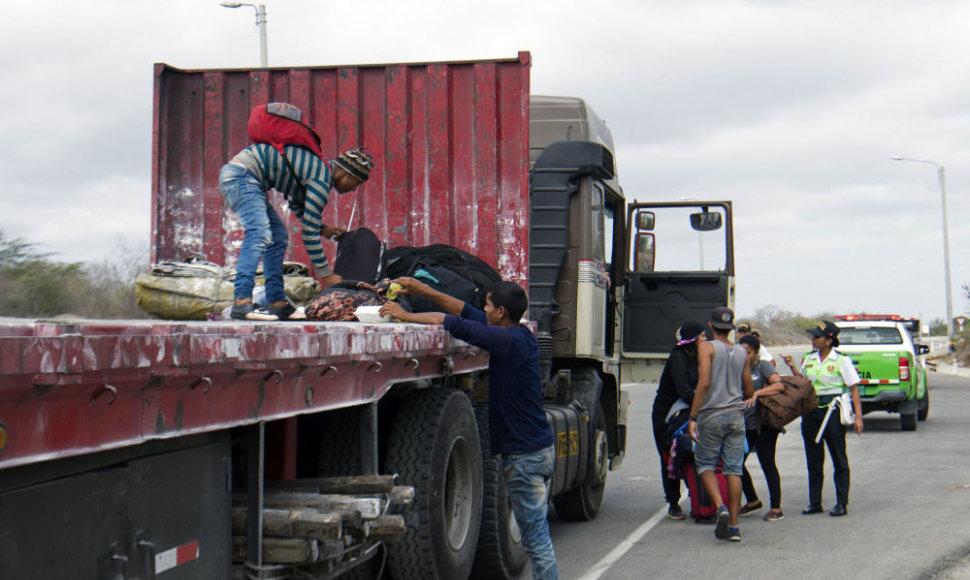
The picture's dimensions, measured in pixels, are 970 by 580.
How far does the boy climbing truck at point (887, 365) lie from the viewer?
17.6m

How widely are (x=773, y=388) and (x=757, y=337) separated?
23.9 inches

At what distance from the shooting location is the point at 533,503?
5668 millimetres

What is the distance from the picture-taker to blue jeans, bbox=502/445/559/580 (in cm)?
560

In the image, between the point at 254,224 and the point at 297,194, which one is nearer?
the point at 254,224

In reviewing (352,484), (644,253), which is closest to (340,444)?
(352,484)

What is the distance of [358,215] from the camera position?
8469 mm

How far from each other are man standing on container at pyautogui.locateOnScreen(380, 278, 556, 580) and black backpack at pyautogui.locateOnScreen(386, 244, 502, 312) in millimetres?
701

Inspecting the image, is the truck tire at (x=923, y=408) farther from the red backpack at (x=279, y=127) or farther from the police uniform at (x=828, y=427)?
the red backpack at (x=279, y=127)

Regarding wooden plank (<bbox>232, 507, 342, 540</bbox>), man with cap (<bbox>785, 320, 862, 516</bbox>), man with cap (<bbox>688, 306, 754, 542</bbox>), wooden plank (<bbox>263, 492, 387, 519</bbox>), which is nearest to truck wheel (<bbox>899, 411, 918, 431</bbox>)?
man with cap (<bbox>785, 320, 862, 516</bbox>)

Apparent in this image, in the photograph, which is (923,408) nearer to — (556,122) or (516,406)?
(556,122)

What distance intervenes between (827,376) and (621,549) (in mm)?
2807

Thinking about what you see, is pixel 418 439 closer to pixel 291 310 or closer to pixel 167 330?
pixel 291 310

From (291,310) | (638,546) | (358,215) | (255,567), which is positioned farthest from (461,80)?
(255,567)

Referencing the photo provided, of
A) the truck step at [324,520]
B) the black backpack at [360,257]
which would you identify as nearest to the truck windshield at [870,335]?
the black backpack at [360,257]
